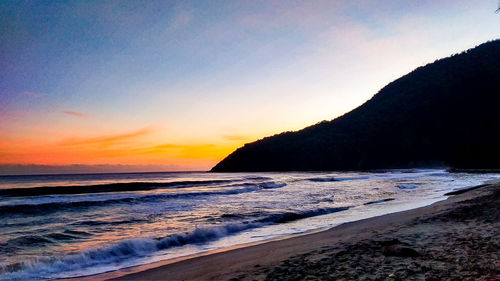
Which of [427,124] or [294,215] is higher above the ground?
[427,124]

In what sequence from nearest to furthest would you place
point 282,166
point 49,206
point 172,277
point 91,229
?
point 172,277, point 91,229, point 49,206, point 282,166

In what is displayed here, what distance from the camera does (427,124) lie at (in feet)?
303

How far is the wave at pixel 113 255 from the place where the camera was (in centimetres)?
626

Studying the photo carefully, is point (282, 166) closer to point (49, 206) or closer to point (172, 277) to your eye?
point (49, 206)

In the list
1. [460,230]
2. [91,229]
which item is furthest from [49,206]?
[460,230]

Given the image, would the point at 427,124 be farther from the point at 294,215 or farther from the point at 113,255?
the point at 113,255

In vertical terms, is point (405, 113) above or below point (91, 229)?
above

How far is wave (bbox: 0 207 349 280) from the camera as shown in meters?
6.26

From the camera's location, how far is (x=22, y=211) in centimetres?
1706

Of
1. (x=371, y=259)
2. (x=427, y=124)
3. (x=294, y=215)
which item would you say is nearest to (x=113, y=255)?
(x=371, y=259)

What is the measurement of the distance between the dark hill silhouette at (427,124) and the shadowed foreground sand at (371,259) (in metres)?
Result: 82.8

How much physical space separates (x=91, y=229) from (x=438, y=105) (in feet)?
334

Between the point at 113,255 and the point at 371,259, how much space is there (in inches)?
236

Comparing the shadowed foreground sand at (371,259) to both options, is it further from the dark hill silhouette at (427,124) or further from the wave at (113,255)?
the dark hill silhouette at (427,124)
